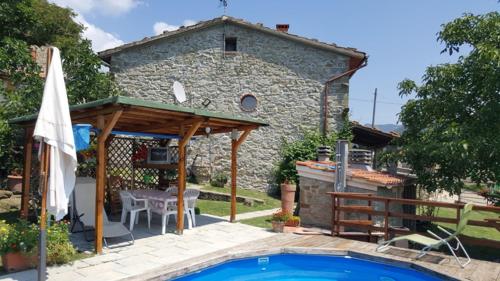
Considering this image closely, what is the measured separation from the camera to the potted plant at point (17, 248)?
→ 586 cm

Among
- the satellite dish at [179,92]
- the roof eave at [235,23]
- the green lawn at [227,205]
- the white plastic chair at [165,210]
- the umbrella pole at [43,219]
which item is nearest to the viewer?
the umbrella pole at [43,219]

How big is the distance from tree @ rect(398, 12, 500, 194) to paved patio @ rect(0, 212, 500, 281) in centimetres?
263

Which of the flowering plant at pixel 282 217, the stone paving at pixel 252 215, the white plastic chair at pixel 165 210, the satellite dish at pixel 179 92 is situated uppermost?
the satellite dish at pixel 179 92

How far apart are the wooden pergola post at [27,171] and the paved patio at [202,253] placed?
83.9 inches

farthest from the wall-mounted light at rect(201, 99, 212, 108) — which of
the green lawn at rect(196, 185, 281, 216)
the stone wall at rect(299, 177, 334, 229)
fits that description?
the stone wall at rect(299, 177, 334, 229)

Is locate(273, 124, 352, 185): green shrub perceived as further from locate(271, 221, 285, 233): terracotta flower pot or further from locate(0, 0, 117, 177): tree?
locate(0, 0, 117, 177): tree

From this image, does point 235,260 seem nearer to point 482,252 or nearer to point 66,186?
point 66,186

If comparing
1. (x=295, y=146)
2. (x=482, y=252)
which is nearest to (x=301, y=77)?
(x=295, y=146)

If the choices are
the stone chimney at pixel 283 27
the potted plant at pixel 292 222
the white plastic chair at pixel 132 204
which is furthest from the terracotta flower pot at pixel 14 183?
the stone chimney at pixel 283 27

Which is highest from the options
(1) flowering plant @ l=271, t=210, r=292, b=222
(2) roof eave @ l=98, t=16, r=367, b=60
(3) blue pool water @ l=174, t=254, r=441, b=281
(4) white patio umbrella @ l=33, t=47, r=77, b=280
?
(2) roof eave @ l=98, t=16, r=367, b=60

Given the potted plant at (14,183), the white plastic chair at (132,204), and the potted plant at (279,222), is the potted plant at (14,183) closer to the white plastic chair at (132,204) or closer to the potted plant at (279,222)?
the white plastic chair at (132,204)

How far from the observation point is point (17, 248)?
5941 millimetres

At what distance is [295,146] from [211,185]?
12.4ft

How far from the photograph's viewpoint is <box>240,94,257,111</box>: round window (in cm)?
1659
